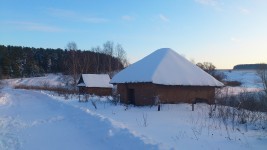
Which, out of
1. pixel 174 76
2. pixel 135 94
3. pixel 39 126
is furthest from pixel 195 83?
pixel 39 126

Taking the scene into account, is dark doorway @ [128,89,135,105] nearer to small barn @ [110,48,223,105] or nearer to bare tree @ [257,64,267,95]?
small barn @ [110,48,223,105]

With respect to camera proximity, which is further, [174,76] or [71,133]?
[174,76]

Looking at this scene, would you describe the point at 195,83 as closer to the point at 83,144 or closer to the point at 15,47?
the point at 83,144

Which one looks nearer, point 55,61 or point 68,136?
point 68,136

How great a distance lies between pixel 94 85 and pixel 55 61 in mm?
61803

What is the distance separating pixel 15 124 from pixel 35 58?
93527 millimetres

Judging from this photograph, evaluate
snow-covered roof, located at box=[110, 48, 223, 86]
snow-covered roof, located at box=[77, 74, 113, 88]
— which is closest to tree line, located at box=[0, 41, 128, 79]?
snow-covered roof, located at box=[77, 74, 113, 88]

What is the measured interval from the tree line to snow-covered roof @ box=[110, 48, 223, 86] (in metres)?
41.3

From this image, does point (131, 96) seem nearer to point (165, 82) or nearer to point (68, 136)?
point (165, 82)

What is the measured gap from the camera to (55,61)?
107 m

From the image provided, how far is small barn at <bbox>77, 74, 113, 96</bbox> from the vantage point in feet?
158

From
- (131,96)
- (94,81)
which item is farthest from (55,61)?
(131,96)

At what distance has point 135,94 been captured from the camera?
2248cm

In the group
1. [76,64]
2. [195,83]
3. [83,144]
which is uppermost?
[76,64]
